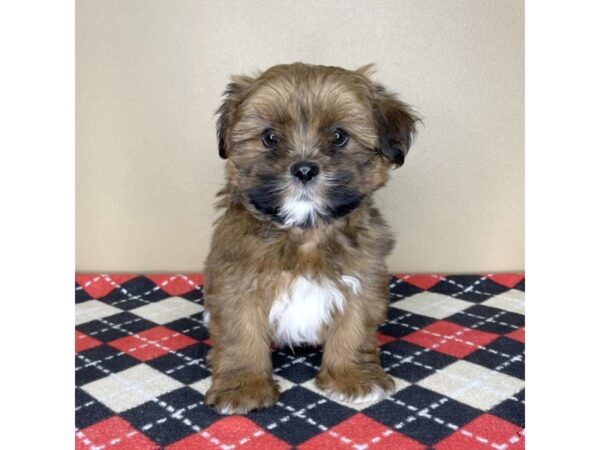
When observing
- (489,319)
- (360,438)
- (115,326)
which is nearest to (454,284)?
(489,319)

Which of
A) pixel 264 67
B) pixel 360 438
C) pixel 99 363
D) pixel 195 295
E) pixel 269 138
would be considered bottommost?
pixel 360 438

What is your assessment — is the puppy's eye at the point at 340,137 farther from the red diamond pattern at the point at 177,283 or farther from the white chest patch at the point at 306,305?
the red diamond pattern at the point at 177,283

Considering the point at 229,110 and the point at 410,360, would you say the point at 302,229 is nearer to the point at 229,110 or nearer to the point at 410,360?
the point at 229,110

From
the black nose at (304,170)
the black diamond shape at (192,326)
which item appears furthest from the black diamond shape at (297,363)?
the black nose at (304,170)

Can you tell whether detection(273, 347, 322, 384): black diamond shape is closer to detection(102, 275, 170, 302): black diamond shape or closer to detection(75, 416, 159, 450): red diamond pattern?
detection(75, 416, 159, 450): red diamond pattern
